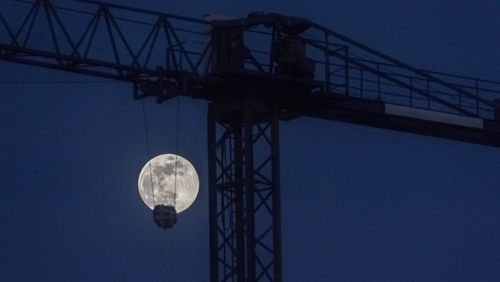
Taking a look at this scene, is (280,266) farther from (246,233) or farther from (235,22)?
(235,22)

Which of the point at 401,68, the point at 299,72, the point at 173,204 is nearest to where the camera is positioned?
the point at 173,204

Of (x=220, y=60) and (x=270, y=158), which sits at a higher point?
(x=220, y=60)

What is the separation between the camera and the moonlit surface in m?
39.0

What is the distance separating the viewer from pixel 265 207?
41.4 metres

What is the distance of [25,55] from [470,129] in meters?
14.5

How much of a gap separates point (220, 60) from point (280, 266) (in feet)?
18.4

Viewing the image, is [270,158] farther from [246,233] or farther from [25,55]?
[25,55]

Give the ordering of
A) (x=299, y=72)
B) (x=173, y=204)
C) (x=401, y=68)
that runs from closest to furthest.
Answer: (x=173, y=204) → (x=299, y=72) → (x=401, y=68)

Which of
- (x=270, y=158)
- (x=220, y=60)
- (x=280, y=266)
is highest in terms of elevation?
(x=220, y=60)

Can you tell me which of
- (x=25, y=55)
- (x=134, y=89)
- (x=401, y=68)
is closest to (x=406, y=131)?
(x=401, y=68)

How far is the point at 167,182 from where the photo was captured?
39125mm

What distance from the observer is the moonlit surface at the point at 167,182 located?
39.0 metres

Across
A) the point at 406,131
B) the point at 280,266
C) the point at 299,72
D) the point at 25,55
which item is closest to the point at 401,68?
the point at 406,131

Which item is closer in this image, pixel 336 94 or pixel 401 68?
pixel 336 94
